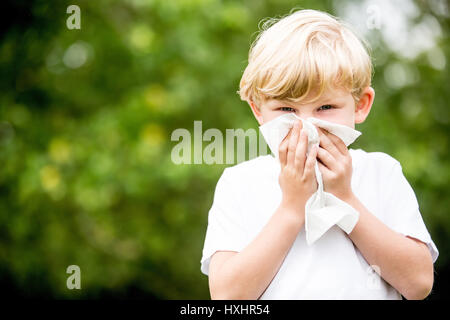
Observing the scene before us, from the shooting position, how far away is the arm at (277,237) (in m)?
1.44

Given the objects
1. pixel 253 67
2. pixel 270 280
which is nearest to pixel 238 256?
pixel 270 280

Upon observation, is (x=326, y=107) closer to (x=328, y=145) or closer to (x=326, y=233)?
(x=328, y=145)

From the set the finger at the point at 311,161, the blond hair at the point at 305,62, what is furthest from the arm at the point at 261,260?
the blond hair at the point at 305,62

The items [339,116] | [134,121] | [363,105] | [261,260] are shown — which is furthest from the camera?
[134,121]

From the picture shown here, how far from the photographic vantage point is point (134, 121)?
513 centimetres

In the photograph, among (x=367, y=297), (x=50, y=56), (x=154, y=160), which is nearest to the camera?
(x=367, y=297)

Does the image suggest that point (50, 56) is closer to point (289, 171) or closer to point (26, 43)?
point (26, 43)

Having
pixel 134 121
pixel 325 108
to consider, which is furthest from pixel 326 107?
pixel 134 121

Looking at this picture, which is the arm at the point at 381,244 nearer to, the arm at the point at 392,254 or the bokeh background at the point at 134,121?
the arm at the point at 392,254

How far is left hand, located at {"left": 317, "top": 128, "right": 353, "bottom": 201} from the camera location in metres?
1.46

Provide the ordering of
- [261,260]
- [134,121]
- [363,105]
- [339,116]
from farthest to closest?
[134,121] → [363,105] → [339,116] → [261,260]

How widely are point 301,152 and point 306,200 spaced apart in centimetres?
13

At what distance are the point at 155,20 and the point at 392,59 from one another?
240 centimetres

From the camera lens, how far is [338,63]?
1.53 metres
